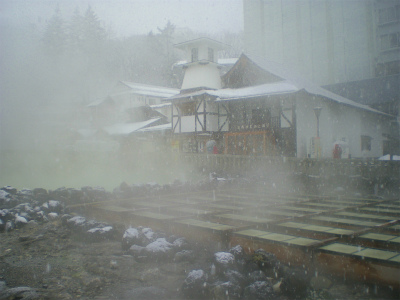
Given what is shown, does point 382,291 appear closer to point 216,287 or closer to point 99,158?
point 216,287

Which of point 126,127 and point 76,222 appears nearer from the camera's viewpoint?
point 76,222

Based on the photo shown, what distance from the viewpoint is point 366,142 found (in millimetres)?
21953

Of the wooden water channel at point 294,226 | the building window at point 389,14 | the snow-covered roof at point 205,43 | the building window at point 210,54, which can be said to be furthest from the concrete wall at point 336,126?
the building window at point 389,14

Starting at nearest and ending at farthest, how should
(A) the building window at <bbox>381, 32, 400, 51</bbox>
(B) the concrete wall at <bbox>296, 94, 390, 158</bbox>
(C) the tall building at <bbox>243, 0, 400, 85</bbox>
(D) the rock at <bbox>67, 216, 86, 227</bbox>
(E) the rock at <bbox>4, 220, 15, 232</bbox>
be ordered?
1. (D) the rock at <bbox>67, 216, 86, 227</bbox>
2. (E) the rock at <bbox>4, 220, 15, 232</bbox>
3. (B) the concrete wall at <bbox>296, 94, 390, 158</bbox>
4. (A) the building window at <bbox>381, 32, 400, 51</bbox>
5. (C) the tall building at <bbox>243, 0, 400, 85</bbox>

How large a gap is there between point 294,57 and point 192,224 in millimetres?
33510

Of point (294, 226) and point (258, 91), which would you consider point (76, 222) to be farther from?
point (258, 91)

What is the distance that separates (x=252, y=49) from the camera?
3812 centimetres

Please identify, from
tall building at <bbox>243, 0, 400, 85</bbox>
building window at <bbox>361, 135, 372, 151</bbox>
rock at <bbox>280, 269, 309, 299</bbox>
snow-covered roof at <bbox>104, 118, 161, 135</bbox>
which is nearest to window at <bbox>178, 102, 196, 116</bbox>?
snow-covered roof at <bbox>104, 118, 161, 135</bbox>

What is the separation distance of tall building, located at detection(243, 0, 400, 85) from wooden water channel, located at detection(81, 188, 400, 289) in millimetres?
26821

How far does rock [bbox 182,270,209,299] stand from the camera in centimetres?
283

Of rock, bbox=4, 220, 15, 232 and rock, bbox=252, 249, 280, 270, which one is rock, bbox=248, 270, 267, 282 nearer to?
rock, bbox=252, 249, 280, 270

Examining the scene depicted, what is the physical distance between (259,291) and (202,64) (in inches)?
793

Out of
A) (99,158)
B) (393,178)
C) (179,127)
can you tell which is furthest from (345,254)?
(99,158)

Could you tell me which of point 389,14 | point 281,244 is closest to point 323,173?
point 281,244
